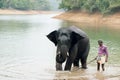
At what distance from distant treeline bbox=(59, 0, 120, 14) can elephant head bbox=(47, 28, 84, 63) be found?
2148 inches

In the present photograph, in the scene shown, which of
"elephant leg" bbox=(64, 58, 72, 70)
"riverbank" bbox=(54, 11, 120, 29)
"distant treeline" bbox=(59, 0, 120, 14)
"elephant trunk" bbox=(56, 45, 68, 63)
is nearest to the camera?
"elephant trunk" bbox=(56, 45, 68, 63)

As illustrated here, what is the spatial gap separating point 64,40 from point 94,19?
6072 centimetres

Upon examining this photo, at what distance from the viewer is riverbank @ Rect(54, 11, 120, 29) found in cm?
6226

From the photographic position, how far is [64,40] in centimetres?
1274

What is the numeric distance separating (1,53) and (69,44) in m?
8.50

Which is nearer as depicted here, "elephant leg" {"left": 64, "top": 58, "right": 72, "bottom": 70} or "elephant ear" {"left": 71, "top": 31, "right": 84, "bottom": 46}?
"elephant ear" {"left": 71, "top": 31, "right": 84, "bottom": 46}

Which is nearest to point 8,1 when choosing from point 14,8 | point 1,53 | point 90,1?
point 14,8

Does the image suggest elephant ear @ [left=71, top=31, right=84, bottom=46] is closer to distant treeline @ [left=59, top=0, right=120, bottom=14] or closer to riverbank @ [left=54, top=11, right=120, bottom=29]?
riverbank @ [left=54, top=11, right=120, bottom=29]

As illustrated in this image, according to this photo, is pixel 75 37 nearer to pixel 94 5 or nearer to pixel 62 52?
pixel 62 52

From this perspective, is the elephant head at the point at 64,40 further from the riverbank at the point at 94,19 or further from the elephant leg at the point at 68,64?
the riverbank at the point at 94,19

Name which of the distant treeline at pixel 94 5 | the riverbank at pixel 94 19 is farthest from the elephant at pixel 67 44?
the distant treeline at pixel 94 5

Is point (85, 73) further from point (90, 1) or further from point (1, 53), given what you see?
point (90, 1)

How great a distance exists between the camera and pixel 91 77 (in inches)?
554

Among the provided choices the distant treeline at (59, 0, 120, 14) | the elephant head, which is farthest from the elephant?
the distant treeline at (59, 0, 120, 14)
